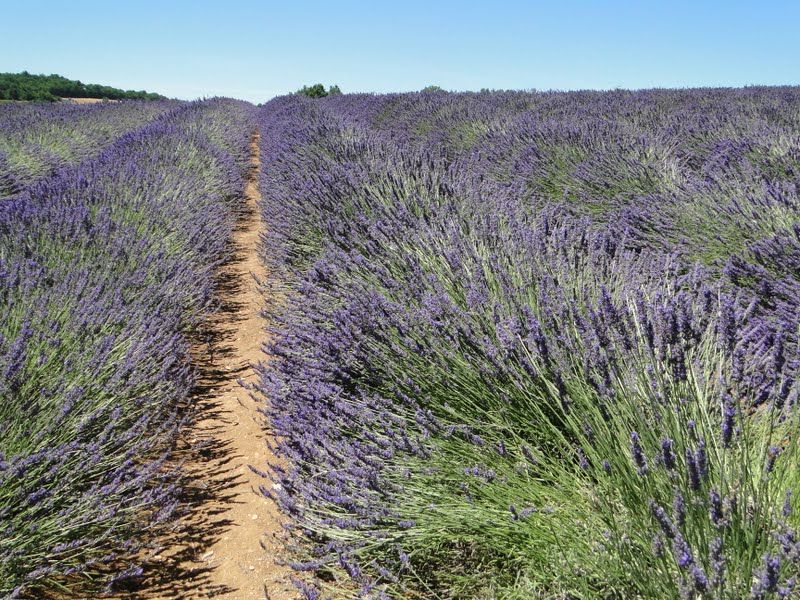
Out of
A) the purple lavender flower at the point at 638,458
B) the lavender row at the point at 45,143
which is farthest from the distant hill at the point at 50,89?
the purple lavender flower at the point at 638,458

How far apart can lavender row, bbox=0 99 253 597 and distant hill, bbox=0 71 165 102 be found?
32.8 m

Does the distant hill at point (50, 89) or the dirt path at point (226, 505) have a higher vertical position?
the distant hill at point (50, 89)

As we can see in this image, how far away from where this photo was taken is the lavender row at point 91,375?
5.66 feet

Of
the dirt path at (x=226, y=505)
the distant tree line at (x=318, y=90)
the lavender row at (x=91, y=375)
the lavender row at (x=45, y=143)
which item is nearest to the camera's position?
the lavender row at (x=91, y=375)

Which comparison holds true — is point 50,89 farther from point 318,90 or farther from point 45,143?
point 45,143

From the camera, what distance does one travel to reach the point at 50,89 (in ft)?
128

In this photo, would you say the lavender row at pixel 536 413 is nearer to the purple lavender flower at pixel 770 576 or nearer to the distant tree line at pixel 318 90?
the purple lavender flower at pixel 770 576

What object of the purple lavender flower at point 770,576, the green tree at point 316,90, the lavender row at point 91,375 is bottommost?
the lavender row at point 91,375

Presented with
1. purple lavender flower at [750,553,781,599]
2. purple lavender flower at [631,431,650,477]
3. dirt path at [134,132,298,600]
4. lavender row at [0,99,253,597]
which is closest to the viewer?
purple lavender flower at [750,553,781,599]

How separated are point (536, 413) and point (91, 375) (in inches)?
62.9

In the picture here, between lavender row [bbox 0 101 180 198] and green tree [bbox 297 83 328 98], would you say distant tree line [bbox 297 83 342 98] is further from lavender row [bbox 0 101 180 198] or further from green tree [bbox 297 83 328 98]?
lavender row [bbox 0 101 180 198]

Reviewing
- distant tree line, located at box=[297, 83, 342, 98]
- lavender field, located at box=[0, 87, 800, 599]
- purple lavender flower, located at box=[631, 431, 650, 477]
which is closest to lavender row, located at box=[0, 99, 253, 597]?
lavender field, located at box=[0, 87, 800, 599]

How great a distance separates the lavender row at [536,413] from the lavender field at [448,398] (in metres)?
0.01

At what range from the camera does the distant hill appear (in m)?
33.0
